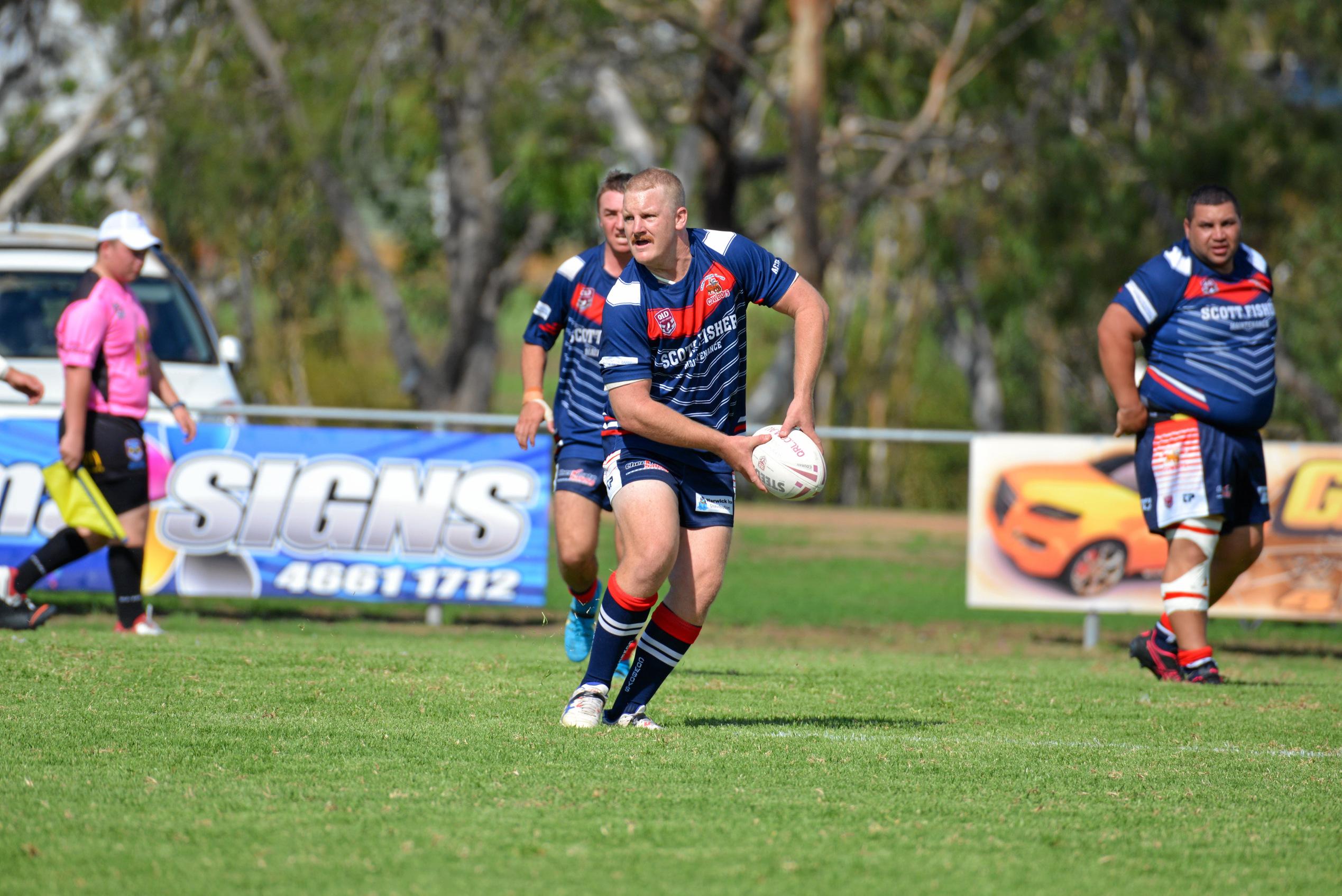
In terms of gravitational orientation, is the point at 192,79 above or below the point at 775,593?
above

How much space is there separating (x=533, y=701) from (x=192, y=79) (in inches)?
857

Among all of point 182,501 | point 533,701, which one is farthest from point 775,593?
point 533,701

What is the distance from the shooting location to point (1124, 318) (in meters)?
7.91

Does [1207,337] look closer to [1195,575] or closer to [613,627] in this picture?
[1195,575]

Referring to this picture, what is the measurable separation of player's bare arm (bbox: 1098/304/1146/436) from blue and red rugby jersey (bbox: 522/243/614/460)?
2.49 meters

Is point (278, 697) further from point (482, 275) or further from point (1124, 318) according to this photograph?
point (482, 275)

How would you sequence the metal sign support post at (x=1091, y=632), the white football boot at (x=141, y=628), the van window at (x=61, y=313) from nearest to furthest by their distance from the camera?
the white football boot at (x=141, y=628) → the metal sign support post at (x=1091, y=632) → the van window at (x=61, y=313)

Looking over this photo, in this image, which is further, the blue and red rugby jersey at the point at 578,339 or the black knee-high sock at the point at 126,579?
the black knee-high sock at the point at 126,579

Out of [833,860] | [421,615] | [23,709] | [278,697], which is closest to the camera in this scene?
[833,860]

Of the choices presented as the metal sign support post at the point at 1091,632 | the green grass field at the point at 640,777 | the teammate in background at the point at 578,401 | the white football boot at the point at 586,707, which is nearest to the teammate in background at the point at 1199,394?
the green grass field at the point at 640,777

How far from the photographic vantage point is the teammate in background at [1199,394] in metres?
7.82

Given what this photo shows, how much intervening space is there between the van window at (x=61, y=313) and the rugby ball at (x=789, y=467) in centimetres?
803

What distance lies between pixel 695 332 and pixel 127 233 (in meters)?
4.27

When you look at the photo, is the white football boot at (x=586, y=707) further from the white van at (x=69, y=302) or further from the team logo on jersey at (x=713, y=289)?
the white van at (x=69, y=302)
